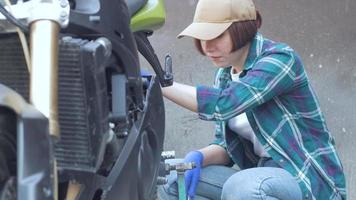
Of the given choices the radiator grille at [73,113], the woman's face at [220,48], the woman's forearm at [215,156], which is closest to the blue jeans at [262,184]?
the woman's forearm at [215,156]

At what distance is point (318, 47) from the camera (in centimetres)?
377

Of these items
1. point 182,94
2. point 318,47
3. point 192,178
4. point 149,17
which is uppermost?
point 149,17

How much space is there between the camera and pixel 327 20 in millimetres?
3734

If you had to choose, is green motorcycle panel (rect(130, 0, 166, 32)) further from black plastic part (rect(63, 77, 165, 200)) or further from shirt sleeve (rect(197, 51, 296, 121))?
shirt sleeve (rect(197, 51, 296, 121))

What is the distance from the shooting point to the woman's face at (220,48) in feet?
8.22

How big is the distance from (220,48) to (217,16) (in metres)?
0.10

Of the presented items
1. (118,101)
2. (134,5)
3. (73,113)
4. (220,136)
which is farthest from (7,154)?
(220,136)

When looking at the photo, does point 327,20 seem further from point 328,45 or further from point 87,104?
point 87,104

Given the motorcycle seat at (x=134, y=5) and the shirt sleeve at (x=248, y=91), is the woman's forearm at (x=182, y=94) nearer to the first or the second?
the shirt sleeve at (x=248, y=91)

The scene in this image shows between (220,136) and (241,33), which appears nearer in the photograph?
(241,33)

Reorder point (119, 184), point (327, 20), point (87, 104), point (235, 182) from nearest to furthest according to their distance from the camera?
point (87, 104)
point (119, 184)
point (235, 182)
point (327, 20)

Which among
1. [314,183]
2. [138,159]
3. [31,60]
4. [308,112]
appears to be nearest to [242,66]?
[308,112]

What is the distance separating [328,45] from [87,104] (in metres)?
2.40

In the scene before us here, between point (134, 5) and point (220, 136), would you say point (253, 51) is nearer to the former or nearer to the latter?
point (220, 136)
